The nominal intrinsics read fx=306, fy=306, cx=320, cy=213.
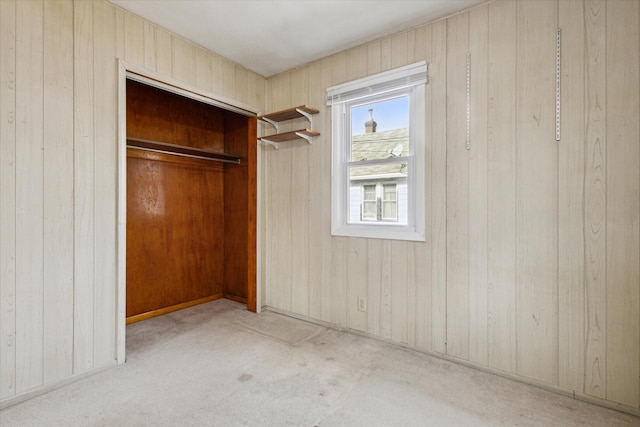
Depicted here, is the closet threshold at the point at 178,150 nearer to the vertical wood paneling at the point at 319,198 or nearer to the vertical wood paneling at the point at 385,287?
the vertical wood paneling at the point at 319,198

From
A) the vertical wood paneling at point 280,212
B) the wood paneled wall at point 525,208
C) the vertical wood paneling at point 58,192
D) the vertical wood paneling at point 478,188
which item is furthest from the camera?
the vertical wood paneling at point 280,212

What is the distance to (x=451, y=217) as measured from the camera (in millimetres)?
2357

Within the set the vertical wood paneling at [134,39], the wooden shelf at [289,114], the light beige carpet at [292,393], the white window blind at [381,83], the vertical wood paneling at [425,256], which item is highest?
the vertical wood paneling at [134,39]

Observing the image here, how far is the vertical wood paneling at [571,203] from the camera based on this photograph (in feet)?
6.23

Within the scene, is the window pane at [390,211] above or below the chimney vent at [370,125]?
below

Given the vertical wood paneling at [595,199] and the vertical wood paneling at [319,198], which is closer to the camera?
the vertical wood paneling at [595,199]

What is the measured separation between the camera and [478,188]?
224 centimetres

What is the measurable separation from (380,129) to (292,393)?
87.2 inches

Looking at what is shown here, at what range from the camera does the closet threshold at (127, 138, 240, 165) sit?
307 cm

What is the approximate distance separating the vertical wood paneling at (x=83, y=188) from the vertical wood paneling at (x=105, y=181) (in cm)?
3

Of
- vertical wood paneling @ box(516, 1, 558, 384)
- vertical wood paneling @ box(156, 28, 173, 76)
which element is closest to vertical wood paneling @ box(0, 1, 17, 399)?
vertical wood paneling @ box(156, 28, 173, 76)

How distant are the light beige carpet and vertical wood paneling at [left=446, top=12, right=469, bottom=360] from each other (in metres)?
0.32

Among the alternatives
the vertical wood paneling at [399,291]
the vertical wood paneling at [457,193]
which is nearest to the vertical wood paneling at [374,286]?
the vertical wood paneling at [399,291]

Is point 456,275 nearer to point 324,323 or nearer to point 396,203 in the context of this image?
point 396,203
